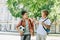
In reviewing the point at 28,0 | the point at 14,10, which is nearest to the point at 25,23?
the point at 28,0

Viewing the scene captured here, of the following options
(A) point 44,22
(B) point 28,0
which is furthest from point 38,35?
(B) point 28,0

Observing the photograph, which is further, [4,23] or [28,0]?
[4,23]

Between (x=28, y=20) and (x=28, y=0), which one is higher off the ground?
(x=28, y=0)

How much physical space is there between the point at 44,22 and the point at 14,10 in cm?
3373

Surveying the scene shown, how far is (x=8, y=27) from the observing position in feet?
194

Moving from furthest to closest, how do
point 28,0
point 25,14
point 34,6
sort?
point 28,0, point 34,6, point 25,14

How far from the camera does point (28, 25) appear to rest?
667cm

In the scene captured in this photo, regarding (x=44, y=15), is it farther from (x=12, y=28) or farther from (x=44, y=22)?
(x=12, y=28)

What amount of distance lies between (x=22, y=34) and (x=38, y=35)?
0.47 m

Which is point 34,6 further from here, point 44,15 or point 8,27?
point 8,27

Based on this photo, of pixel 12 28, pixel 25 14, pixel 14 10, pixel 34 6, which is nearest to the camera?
pixel 25 14

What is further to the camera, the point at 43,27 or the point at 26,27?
the point at 43,27

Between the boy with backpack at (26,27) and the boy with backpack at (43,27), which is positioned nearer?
the boy with backpack at (26,27)

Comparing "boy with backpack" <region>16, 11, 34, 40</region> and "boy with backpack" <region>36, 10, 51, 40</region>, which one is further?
"boy with backpack" <region>36, 10, 51, 40</region>
